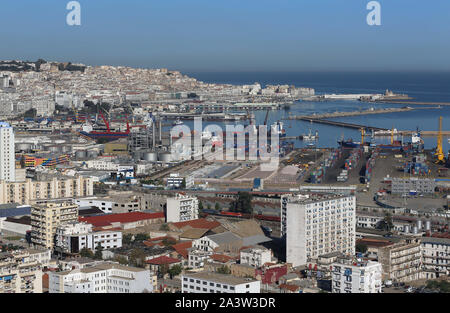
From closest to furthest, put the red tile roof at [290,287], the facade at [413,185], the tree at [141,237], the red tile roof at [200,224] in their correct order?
1. the red tile roof at [290,287]
2. the tree at [141,237]
3. the red tile roof at [200,224]
4. the facade at [413,185]

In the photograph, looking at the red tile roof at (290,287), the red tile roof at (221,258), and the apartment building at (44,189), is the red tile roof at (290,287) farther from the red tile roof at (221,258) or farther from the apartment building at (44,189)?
the apartment building at (44,189)

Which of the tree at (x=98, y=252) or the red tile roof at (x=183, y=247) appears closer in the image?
the tree at (x=98, y=252)

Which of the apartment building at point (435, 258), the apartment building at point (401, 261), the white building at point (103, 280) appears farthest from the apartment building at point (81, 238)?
the apartment building at point (435, 258)

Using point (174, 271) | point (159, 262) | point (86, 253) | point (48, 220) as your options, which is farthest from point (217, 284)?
point (48, 220)

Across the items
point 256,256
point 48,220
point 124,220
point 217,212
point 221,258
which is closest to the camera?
point 256,256

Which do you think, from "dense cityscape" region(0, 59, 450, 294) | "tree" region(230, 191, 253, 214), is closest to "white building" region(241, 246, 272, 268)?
"dense cityscape" region(0, 59, 450, 294)

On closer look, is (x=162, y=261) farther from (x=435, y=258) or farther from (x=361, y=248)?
(x=435, y=258)
